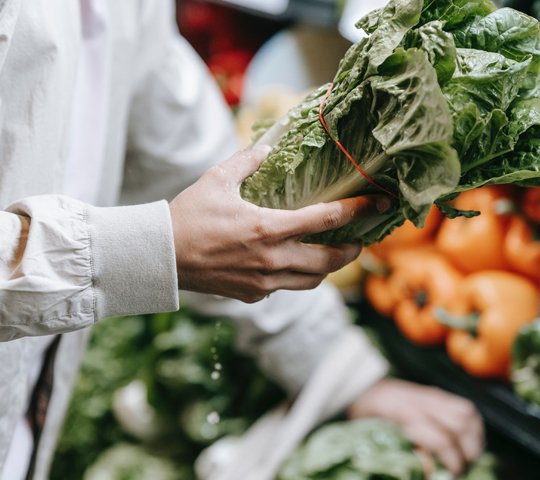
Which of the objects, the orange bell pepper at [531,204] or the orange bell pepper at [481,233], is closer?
the orange bell pepper at [531,204]

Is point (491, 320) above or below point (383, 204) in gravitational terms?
below

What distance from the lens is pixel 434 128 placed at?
75 cm

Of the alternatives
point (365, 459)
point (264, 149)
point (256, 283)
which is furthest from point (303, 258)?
point (365, 459)

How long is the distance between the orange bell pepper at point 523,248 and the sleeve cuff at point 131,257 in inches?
44.7

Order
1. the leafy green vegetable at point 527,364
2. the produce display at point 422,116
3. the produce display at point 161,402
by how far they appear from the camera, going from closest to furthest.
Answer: the produce display at point 422,116, the leafy green vegetable at point 527,364, the produce display at point 161,402

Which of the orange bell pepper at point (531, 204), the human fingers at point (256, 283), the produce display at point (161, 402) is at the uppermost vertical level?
the human fingers at point (256, 283)

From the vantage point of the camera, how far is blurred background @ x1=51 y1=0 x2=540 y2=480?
168 centimetres

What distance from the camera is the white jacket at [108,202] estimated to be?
84cm

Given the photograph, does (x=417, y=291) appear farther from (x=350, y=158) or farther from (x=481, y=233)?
(x=350, y=158)

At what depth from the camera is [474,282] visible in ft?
5.82

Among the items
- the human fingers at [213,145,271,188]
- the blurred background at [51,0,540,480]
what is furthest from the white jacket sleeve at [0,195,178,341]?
the blurred background at [51,0,540,480]

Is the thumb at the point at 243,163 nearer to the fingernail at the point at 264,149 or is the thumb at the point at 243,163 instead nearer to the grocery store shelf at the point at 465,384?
the fingernail at the point at 264,149

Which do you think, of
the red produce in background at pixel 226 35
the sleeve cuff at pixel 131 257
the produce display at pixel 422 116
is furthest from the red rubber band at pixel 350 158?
the red produce in background at pixel 226 35

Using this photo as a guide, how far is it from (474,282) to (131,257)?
3.92ft
